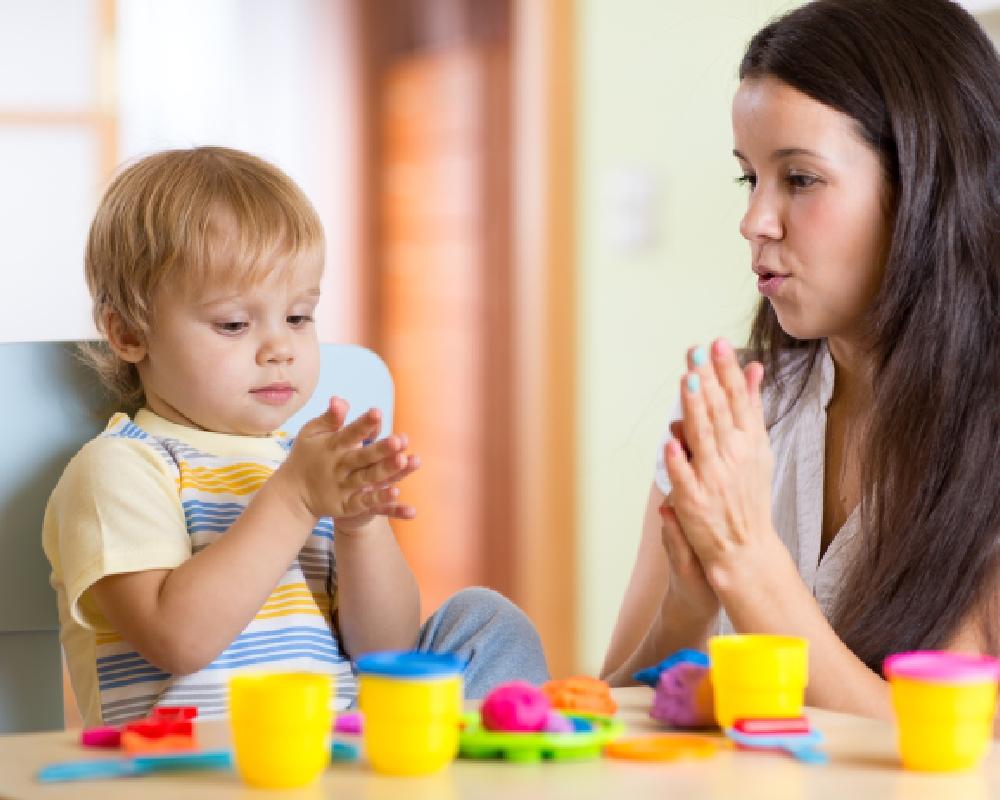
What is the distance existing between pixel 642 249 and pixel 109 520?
217 centimetres

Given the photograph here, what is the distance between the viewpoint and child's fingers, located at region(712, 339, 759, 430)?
106 cm

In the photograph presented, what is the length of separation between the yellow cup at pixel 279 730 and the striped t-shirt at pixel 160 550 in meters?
0.35

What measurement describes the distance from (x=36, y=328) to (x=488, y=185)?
1318 mm

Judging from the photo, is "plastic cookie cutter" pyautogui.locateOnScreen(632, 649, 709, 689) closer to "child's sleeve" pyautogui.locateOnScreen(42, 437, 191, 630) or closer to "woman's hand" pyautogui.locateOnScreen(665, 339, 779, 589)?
"woman's hand" pyautogui.locateOnScreen(665, 339, 779, 589)

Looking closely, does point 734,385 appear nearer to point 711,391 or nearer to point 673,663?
point 711,391

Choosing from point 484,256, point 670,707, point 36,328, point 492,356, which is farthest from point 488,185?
point 670,707

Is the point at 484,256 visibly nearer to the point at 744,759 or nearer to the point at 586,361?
the point at 586,361

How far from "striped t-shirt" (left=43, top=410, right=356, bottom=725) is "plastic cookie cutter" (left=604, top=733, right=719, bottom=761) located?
1.35ft

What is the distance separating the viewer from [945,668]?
0.84 metres

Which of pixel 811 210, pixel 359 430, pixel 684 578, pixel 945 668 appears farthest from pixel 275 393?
pixel 945 668

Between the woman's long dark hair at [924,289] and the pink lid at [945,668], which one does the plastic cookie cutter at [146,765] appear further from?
the woman's long dark hair at [924,289]

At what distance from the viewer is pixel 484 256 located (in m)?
4.16

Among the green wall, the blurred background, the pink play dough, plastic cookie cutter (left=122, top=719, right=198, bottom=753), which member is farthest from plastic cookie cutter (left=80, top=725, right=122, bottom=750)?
the green wall

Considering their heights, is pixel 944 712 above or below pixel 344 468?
below
